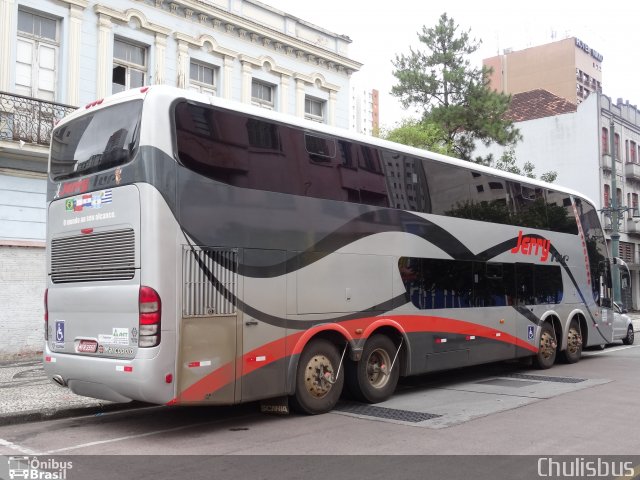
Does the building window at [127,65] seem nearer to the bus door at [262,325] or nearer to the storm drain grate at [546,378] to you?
the bus door at [262,325]

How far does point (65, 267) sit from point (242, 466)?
3691mm

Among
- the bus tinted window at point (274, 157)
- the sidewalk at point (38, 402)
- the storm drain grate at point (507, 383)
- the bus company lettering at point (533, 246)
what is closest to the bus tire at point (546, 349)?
the bus company lettering at point (533, 246)

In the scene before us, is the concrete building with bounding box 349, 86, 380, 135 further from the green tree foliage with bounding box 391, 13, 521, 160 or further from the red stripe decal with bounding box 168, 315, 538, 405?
the red stripe decal with bounding box 168, 315, 538, 405

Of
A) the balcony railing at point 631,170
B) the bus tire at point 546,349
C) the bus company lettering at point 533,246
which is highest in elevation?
the balcony railing at point 631,170

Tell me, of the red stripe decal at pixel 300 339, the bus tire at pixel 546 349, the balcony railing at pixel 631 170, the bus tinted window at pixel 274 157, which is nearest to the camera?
the red stripe decal at pixel 300 339

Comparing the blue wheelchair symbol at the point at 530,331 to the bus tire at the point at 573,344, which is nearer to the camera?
the blue wheelchair symbol at the point at 530,331

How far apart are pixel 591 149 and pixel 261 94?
26379 millimetres

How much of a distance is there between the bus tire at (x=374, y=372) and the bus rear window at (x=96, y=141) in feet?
14.5

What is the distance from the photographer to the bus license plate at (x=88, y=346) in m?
7.55

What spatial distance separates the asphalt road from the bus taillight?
3.82 feet

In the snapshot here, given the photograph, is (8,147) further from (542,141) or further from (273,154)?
(542,141)

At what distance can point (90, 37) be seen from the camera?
647 inches

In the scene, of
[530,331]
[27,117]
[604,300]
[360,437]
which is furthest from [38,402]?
[604,300]

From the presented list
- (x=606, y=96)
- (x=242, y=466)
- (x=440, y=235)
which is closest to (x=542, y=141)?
(x=606, y=96)
